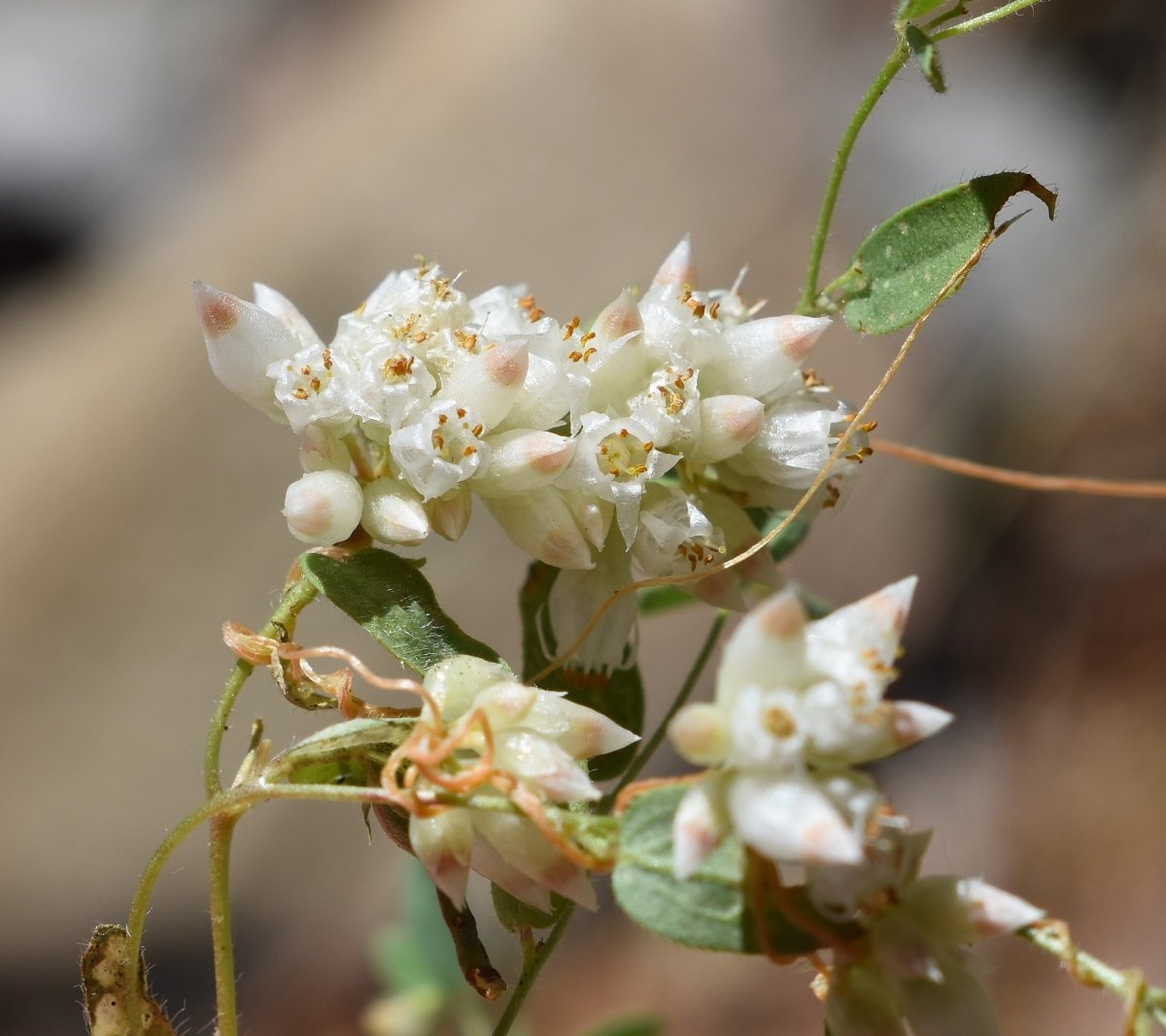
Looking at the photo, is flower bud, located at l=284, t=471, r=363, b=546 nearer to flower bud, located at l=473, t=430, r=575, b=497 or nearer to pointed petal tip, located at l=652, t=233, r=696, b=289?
flower bud, located at l=473, t=430, r=575, b=497

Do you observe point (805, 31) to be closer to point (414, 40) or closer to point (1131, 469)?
point (414, 40)

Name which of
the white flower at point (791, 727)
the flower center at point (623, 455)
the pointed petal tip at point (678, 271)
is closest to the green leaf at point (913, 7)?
the pointed petal tip at point (678, 271)

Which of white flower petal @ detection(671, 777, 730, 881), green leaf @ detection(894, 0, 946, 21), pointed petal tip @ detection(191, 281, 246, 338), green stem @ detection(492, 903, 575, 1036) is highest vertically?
green leaf @ detection(894, 0, 946, 21)

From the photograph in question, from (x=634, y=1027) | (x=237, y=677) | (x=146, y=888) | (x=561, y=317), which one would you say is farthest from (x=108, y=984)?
(x=561, y=317)

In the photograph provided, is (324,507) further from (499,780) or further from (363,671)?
(499,780)

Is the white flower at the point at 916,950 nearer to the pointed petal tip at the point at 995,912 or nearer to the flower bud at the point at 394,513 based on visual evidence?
the pointed petal tip at the point at 995,912

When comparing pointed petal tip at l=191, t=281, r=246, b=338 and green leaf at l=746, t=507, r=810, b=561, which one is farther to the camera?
green leaf at l=746, t=507, r=810, b=561

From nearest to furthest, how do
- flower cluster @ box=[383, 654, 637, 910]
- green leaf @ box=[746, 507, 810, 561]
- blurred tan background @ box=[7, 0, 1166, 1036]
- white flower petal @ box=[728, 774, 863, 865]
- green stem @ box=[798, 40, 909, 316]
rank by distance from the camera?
white flower petal @ box=[728, 774, 863, 865]
flower cluster @ box=[383, 654, 637, 910]
green stem @ box=[798, 40, 909, 316]
green leaf @ box=[746, 507, 810, 561]
blurred tan background @ box=[7, 0, 1166, 1036]

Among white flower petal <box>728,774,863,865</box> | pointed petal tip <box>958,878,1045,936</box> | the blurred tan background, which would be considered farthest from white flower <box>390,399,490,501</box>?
the blurred tan background
